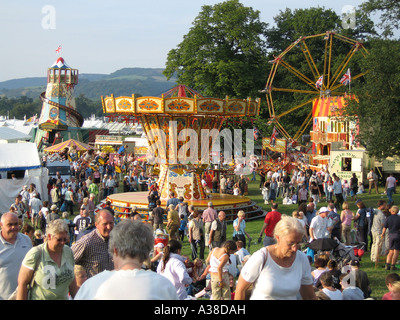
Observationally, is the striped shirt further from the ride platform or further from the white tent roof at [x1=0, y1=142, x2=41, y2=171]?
the white tent roof at [x1=0, y1=142, x2=41, y2=171]

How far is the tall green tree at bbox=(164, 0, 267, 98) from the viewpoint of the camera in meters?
38.6

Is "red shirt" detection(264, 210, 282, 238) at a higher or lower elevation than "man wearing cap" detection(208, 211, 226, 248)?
higher

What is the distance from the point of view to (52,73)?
53.7 m

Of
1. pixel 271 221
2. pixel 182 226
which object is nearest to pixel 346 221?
pixel 271 221

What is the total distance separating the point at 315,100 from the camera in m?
36.7

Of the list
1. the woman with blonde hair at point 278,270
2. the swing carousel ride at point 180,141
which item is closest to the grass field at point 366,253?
the swing carousel ride at point 180,141

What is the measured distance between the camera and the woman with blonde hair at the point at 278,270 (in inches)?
171

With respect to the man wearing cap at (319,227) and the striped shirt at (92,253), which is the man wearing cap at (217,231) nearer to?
the man wearing cap at (319,227)

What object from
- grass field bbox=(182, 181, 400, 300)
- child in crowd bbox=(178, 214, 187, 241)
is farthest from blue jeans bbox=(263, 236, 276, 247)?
child in crowd bbox=(178, 214, 187, 241)

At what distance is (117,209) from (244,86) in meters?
21.7

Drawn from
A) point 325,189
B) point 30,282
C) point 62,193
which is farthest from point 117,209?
point 30,282

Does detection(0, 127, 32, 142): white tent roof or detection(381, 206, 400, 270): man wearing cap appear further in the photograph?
detection(0, 127, 32, 142): white tent roof

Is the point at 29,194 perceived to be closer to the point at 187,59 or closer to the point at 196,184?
the point at 196,184

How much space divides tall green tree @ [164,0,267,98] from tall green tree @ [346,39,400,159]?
1557 centimetres
